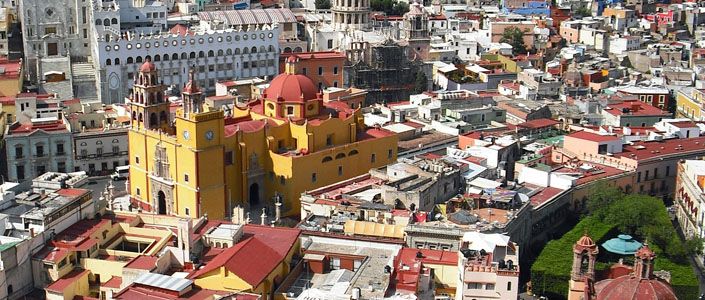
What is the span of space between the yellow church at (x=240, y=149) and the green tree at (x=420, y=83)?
22049 millimetres

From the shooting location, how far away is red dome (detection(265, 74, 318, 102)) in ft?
174

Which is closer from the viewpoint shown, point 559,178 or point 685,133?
point 559,178

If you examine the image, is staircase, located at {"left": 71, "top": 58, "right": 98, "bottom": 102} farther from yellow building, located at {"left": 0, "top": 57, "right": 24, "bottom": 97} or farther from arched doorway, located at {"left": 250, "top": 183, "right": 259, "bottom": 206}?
arched doorway, located at {"left": 250, "top": 183, "right": 259, "bottom": 206}

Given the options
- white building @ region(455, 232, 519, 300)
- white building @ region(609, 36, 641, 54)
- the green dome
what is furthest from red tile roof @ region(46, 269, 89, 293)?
white building @ region(609, 36, 641, 54)

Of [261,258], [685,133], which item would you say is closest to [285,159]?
[261,258]

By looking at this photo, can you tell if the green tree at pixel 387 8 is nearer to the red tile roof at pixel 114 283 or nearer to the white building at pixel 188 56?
the white building at pixel 188 56

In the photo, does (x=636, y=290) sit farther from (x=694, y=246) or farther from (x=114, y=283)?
(x=114, y=283)

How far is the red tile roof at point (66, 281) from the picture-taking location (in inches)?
1387

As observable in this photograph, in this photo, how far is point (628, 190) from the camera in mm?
54656

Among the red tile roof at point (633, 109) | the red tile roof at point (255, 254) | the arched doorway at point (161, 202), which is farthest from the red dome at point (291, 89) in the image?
the red tile roof at point (633, 109)

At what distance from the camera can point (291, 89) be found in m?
53.1

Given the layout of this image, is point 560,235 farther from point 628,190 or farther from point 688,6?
point 688,6

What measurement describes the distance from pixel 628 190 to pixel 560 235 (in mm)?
7337

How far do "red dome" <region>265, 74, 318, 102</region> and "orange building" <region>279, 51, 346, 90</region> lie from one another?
19.7 metres
